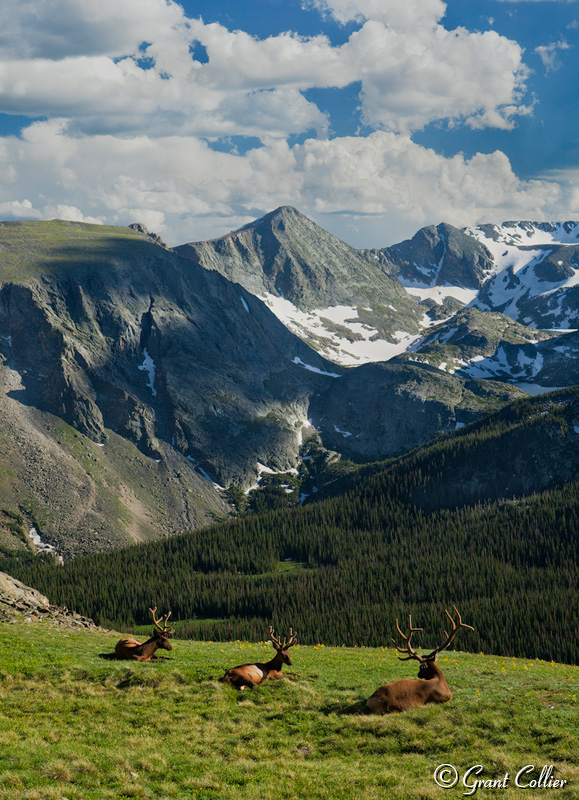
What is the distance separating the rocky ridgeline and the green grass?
32.9 ft

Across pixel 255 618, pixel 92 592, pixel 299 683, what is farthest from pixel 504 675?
pixel 92 592

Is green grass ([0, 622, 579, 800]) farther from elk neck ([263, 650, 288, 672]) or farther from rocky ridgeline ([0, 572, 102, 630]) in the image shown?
rocky ridgeline ([0, 572, 102, 630])

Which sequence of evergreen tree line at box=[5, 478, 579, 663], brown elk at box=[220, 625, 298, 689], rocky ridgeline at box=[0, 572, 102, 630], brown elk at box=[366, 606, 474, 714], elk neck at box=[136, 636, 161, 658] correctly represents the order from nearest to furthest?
brown elk at box=[366, 606, 474, 714], brown elk at box=[220, 625, 298, 689], elk neck at box=[136, 636, 161, 658], rocky ridgeline at box=[0, 572, 102, 630], evergreen tree line at box=[5, 478, 579, 663]

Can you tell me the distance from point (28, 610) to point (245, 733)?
27.1 metres

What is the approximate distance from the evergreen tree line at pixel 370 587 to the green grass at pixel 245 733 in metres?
91.2

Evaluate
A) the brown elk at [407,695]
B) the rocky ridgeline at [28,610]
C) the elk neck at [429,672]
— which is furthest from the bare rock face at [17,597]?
the elk neck at [429,672]

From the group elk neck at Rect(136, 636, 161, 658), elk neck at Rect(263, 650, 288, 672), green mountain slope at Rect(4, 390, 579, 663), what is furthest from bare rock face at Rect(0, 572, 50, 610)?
green mountain slope at Rect(4, 390, 579, 663)

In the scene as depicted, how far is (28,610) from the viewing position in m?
44.9

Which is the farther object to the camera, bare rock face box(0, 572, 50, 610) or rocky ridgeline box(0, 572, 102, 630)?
bare rock face box(0, 572, 50, 610)

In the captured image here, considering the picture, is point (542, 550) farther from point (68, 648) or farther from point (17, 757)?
point (17, 757)

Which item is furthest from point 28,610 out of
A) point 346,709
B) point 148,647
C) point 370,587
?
point 370,587

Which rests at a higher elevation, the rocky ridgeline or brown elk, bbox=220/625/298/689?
the rocky ridgeline

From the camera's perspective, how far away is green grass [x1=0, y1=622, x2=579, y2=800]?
1903 centimetres

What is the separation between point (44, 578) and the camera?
171 meters
